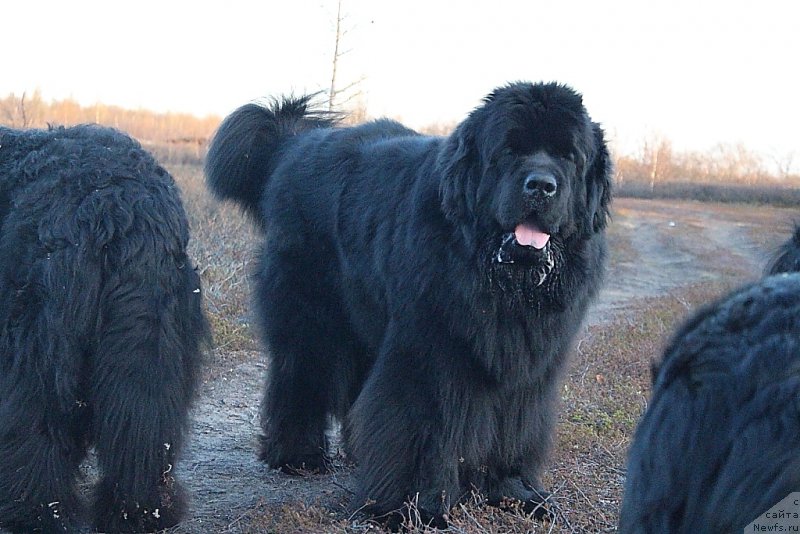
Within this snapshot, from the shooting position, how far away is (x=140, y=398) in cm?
350

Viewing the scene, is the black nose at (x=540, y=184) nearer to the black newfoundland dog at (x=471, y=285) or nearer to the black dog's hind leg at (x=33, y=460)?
the black newfoundland dog at (x=471, y=285)

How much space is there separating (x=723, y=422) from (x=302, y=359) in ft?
11.5

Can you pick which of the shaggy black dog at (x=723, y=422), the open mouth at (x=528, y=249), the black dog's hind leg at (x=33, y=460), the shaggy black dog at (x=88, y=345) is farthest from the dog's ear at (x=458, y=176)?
the shaggy black dog at (x=723, y=422)

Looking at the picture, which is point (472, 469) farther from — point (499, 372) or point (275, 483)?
point (275, 483)

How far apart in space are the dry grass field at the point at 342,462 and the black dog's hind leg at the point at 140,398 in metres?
0.29

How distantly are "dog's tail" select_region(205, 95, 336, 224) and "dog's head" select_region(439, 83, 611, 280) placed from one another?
191cm

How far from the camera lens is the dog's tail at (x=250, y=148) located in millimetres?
5629

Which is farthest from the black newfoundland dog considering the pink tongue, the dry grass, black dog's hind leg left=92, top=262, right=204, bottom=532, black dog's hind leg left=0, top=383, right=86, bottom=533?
the dry grass

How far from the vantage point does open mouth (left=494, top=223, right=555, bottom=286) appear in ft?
12.6

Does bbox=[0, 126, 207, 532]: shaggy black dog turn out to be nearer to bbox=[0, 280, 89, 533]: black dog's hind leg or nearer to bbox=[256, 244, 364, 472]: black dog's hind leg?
bbox=[0, 280, 89, 533]: black dog's hind leg

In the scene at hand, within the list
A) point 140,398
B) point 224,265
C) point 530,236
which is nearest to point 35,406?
Result: point 140,398

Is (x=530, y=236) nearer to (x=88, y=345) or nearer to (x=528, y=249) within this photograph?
(x=528, y=249)

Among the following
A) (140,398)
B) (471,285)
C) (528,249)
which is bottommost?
(140,398)

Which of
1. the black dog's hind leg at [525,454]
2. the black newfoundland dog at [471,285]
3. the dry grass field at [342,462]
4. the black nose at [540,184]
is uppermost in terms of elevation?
the black nose at [540,184]
